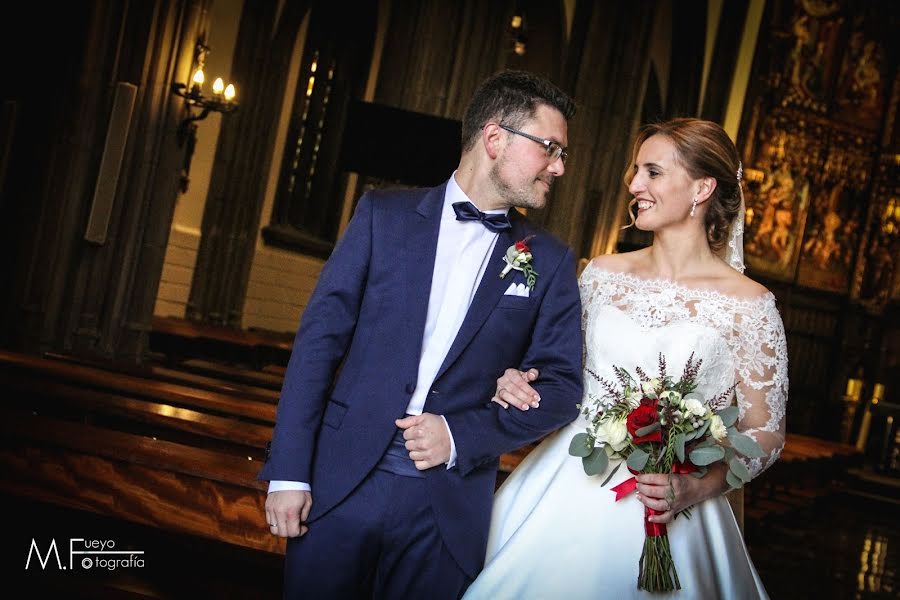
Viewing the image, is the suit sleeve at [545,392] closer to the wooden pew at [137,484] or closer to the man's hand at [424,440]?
the man's hand at [424,440]

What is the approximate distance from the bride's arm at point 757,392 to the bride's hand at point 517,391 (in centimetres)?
55

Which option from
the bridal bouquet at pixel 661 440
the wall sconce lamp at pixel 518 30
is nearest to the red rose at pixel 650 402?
the bridal bouquet at pixel 661 440

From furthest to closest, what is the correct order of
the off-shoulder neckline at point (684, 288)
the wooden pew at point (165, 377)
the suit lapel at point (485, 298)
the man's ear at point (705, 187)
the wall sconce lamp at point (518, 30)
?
1. the wall sconce lamp at point (518, 30)
2. the wooden pew at point (165, 377)
3. the man's ear at point (705, 187)
4. the off-shoulder neckline at point (684, 288)
5. the suit lapel at point (485, 298)

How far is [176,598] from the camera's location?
11.2 ft

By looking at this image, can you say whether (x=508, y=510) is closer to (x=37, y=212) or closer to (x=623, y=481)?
(x=623, y=481)

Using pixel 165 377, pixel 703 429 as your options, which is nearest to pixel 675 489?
pixel 703 429

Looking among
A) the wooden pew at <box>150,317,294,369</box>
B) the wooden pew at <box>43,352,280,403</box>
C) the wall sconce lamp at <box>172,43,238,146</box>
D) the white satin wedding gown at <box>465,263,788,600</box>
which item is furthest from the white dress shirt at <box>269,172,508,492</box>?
the wooden pew at <box>150,317,294,369</box>

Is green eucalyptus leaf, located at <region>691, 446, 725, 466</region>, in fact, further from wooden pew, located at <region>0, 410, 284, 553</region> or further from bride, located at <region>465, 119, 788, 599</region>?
wooden pew, located at <region>0, 410, 284, 553</region>

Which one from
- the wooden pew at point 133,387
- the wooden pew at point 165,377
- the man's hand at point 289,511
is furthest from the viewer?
the wooden pew at point 165,377

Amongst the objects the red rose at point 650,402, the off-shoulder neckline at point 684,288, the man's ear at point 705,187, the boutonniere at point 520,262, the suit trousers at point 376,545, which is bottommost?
the suit trousers at point 376,545

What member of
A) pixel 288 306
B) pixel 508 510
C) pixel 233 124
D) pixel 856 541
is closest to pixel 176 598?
pixel 508 510

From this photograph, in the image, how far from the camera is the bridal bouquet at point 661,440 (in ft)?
8.96

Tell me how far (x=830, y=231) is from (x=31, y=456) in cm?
1709

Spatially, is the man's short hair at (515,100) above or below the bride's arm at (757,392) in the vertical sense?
above
